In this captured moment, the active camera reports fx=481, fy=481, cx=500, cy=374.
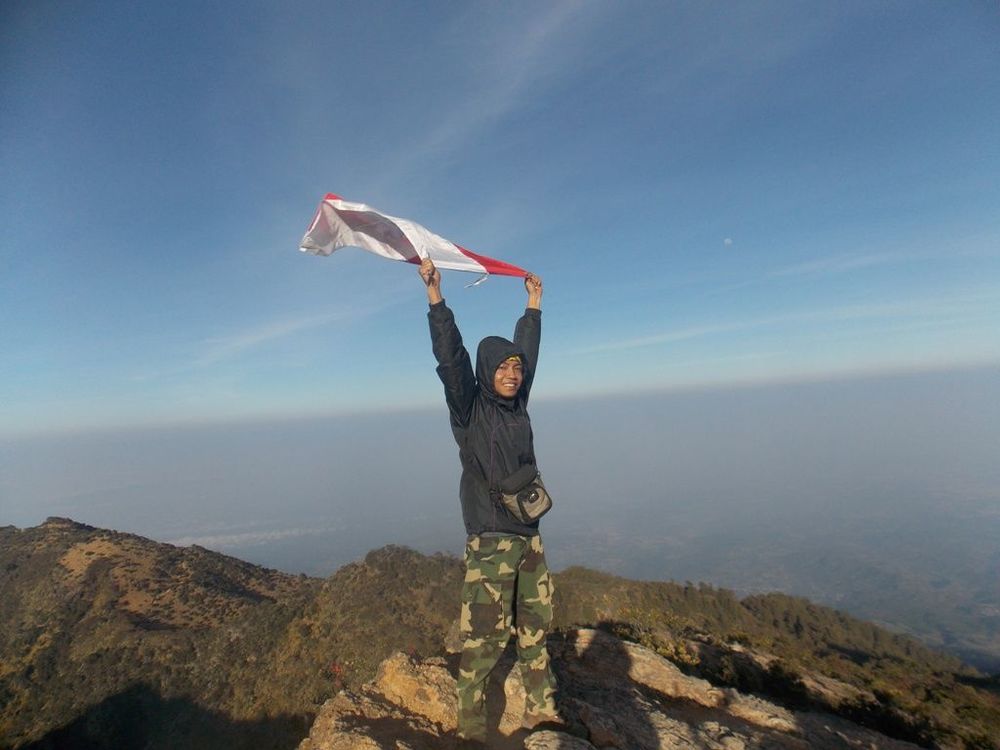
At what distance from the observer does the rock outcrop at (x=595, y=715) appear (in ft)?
18.1

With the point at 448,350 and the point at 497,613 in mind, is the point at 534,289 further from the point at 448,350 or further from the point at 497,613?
the point at 497,613

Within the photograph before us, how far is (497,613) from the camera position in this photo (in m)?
5.12

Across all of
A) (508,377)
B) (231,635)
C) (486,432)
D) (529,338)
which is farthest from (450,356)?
(231,635)

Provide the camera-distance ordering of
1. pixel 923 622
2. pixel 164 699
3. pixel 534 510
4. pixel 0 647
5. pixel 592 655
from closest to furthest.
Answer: pixel 534 510
pixel 592 655
pixel 164 699
pixel 0 647
pixel 923 622

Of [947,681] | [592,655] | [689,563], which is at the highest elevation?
[592,655]

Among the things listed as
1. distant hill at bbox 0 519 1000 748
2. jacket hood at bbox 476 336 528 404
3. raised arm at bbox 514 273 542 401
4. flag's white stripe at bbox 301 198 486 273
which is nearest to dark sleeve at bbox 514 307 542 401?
raised arm at bbox 514 273 542 401

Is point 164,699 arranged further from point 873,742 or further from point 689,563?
point 689,563

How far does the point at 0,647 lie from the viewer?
38.4 meters

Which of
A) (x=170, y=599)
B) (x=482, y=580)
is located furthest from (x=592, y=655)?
(x=170, y=599)

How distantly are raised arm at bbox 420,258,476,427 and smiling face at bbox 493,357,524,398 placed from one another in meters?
0.29

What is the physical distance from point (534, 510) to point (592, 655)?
488 centimetres

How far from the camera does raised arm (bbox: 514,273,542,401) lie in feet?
18.3

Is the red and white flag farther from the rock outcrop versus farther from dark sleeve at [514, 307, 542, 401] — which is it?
the rock outcrop

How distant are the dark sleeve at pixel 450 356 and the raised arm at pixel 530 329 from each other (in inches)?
31.5
